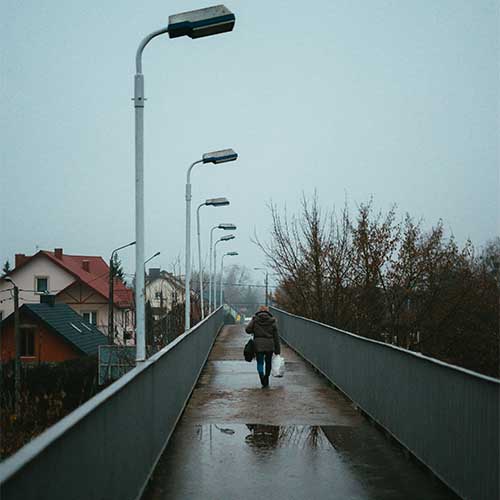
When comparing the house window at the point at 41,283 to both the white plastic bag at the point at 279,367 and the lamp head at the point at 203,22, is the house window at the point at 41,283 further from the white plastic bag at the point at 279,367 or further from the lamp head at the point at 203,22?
the lamp head at the point at 203,22

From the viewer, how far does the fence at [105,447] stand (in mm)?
3400

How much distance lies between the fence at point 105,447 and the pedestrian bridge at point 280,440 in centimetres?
1

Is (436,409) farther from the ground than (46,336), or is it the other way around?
(436,409)

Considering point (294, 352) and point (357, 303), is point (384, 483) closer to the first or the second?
point (294, 352)

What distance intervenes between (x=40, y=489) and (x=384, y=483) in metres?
4.67

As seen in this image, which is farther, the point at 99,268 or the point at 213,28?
the point at 99,268

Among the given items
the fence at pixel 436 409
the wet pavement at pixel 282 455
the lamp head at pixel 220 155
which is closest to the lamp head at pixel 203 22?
the fence at pixel 436 409

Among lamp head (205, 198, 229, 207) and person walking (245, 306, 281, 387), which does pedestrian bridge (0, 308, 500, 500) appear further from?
lamp head (205, 198, 229, 207)

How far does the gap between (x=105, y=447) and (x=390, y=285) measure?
2894cm

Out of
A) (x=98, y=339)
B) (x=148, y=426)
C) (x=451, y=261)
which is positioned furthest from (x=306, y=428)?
(x=98, y=339)

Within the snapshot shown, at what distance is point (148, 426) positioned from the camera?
7336 mm

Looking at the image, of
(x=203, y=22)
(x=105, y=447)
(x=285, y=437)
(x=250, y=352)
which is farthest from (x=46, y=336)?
(x=105, y=447)

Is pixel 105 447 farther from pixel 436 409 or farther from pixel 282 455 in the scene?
pixel 282 455

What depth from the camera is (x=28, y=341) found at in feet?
172
